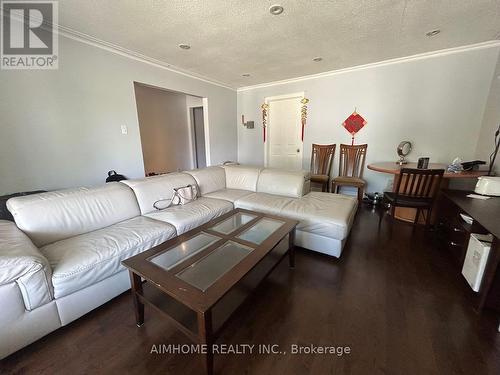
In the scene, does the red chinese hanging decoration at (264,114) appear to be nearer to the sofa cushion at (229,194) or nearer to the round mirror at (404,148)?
the sofa cushion at (229,194)

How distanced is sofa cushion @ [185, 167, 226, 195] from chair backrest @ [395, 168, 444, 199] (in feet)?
7.73

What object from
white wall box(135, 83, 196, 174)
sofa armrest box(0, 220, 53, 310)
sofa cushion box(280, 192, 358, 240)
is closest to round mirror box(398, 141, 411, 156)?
sofa cushion box(280, 192, 358, 240)

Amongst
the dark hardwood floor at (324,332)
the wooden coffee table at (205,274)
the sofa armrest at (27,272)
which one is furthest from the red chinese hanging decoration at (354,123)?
the sofa armrest at (27,272)

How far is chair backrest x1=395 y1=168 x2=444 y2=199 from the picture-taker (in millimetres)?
Result: 2283

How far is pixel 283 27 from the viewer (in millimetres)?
2217

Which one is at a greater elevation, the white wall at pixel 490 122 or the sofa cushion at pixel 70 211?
the white wall at pixel 490 122

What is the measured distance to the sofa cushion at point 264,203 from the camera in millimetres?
2318

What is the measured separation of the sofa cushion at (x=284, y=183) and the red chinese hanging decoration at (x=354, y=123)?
1.74 m

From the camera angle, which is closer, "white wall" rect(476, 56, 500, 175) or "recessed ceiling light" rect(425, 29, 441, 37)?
"recessed ceiling light" rect(425, 29, 441, 37)

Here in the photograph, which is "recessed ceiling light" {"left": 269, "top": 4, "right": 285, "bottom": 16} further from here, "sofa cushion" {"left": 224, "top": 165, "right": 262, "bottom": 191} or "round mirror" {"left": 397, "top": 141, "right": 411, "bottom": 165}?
"round mirror" {"left": 397, "top": 141, "right": 411, "bottom": 165}

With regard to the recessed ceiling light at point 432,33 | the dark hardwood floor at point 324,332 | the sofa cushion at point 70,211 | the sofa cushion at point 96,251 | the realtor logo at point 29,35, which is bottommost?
the dark hardwood floor at point 324,332

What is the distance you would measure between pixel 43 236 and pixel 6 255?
49 centimetres

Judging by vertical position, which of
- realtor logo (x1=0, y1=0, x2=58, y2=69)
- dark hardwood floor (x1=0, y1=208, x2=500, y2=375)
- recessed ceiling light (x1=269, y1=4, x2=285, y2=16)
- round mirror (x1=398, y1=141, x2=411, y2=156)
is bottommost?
dark hardwood floor (x1=0, y1=208, x2=500, y2=375)

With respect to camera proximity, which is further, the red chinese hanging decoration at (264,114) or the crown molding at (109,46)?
the red chinese hanging decoration at (264,114)
